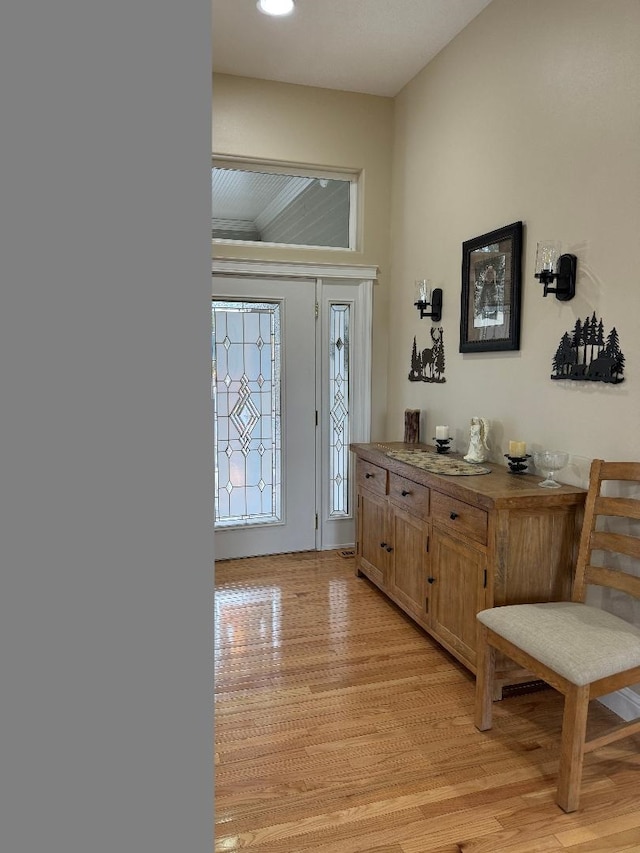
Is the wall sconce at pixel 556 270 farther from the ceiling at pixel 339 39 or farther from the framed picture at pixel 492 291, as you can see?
the ceiling at pixel 339 39

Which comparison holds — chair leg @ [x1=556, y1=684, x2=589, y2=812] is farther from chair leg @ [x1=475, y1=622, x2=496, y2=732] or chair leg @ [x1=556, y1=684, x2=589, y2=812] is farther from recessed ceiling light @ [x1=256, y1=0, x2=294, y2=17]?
recessed ceiling light @ [x1=256, y1=0, x2=294, y2=17]

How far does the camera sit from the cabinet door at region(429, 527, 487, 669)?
86.7 inches

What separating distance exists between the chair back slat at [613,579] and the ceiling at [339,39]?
2.61 metres

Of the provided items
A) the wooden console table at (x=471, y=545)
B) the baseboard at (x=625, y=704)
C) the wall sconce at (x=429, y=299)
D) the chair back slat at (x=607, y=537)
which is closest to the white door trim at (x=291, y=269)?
the wall sconce at (x=429, y=299)

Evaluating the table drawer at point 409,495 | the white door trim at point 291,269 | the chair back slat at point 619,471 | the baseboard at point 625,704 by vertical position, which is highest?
the white door trim at point 291,269

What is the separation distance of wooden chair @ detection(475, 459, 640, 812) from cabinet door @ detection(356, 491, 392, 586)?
43.0 inches

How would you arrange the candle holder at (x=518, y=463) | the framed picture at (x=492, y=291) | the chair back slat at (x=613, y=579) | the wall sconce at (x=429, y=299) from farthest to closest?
the wall sconce at (x=429, y=299)
the framed picture at (x=492, y=291)
the candle holder at (x=518, y=463)
the chair back slat at (x=613, y=579)

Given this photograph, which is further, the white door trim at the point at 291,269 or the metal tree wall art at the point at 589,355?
the white door trim at the point at 291,269

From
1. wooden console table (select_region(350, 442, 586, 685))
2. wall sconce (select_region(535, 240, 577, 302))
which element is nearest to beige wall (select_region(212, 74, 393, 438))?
wooden console table (select_region(350, 442, 586, 685))

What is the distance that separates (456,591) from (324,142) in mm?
2853

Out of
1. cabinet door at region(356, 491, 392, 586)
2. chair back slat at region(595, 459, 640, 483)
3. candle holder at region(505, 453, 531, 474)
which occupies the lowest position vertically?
cabinet door at region(356, 491, 392, 586)

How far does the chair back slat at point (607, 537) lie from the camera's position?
1.88 m

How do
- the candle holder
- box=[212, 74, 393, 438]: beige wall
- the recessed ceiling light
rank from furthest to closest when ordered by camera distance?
box=[212, 74, 393, 438]: beige wall < the recessed ceiling light < the candle holder

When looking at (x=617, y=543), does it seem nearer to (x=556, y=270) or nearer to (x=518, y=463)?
(x=518, y=463)
